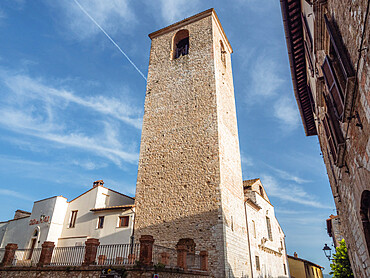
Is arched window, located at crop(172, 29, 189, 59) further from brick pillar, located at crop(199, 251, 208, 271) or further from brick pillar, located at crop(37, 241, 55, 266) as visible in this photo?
brick pillar, located at crop(37, 241, 55, 266)

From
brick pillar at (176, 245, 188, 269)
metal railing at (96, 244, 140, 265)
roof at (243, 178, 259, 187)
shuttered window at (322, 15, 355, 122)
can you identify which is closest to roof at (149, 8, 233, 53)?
roof at (243, 178, 259, 187)

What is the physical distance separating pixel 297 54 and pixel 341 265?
9090mm

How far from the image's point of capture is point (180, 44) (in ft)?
66.6

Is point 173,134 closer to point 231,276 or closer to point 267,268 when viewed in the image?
point 231,276

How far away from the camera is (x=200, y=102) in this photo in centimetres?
1598

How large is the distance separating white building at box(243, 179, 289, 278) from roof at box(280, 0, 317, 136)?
6571mm

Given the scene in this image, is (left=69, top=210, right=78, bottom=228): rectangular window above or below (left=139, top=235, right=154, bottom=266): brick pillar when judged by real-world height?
above

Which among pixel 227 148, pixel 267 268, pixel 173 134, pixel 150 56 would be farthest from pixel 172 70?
pixel 267 268

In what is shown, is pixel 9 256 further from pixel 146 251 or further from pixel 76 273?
pixel 146 251

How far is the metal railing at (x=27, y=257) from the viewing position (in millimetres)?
11008

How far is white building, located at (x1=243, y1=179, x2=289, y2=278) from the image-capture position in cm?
1587

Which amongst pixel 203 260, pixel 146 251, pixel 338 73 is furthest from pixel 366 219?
pixel 203 260

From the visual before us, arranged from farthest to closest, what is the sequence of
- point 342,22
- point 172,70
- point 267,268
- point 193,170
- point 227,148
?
point 172,70, point 267,268, point 227,148, point 193,170, point 342,22

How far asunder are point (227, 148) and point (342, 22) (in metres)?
11.1
